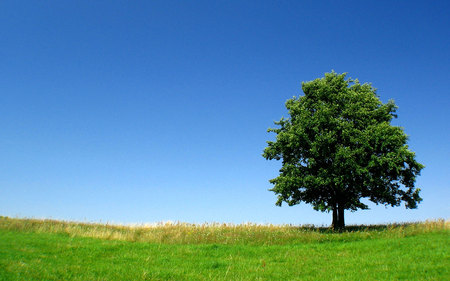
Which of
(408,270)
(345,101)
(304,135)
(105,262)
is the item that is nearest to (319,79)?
(345,101)

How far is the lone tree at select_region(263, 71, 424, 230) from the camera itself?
28578mm

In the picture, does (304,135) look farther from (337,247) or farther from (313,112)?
(337,247)

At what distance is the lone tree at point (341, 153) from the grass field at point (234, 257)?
581 centimetres

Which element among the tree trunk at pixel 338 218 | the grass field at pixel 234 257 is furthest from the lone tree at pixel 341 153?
the grass field at pixel 234 257

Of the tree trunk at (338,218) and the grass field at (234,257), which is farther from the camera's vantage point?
the tree trunk at (338,218)

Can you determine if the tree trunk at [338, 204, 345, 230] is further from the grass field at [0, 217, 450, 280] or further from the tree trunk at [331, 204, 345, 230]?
Answer: the grass field at [0, 217, 450, 280]

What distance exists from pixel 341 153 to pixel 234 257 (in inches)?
598

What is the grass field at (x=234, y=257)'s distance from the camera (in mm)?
13758

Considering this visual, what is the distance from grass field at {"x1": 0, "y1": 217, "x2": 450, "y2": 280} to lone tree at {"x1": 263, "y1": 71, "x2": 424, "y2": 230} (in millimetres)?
5808

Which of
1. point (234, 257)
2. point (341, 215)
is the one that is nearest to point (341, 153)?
point (341, 215)

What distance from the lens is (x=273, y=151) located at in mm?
32750

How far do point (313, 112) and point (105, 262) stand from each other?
2448cm

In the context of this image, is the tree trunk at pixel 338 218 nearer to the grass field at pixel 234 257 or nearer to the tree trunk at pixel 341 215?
the tree trunk at pixel 341 215

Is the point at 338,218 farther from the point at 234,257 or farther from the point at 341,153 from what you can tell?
the point at 234,257
